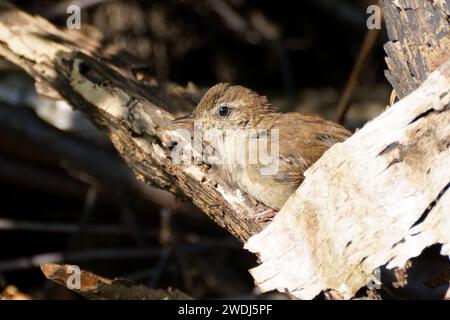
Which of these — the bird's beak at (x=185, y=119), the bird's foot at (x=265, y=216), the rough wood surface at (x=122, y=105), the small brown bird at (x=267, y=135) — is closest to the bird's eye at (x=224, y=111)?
the small brown bird at (x=267, y=135)

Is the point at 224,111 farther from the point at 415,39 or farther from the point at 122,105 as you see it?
the point at 415,39

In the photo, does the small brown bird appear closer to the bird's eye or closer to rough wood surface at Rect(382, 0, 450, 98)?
the bird's eye

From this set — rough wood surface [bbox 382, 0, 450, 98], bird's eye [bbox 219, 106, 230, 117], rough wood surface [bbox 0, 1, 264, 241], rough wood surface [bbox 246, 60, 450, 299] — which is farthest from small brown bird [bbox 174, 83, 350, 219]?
rough wood surface [bbox 382, 0, 450, 98]

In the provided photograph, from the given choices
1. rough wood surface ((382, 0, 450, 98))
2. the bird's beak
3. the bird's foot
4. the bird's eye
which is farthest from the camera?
the bird's eye

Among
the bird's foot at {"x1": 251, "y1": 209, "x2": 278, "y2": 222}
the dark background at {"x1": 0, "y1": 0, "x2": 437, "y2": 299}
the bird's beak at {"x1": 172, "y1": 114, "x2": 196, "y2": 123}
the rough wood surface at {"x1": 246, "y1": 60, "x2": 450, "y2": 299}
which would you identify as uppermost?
the dark background at {"x1": 0, "y1": 0, "x2": 437, "y2": 299}

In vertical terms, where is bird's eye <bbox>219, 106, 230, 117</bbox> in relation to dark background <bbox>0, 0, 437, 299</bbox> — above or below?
below

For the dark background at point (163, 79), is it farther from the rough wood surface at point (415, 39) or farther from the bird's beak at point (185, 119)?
the rough wood surface at point (415, 39)

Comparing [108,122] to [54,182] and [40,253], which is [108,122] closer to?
[54,182]
